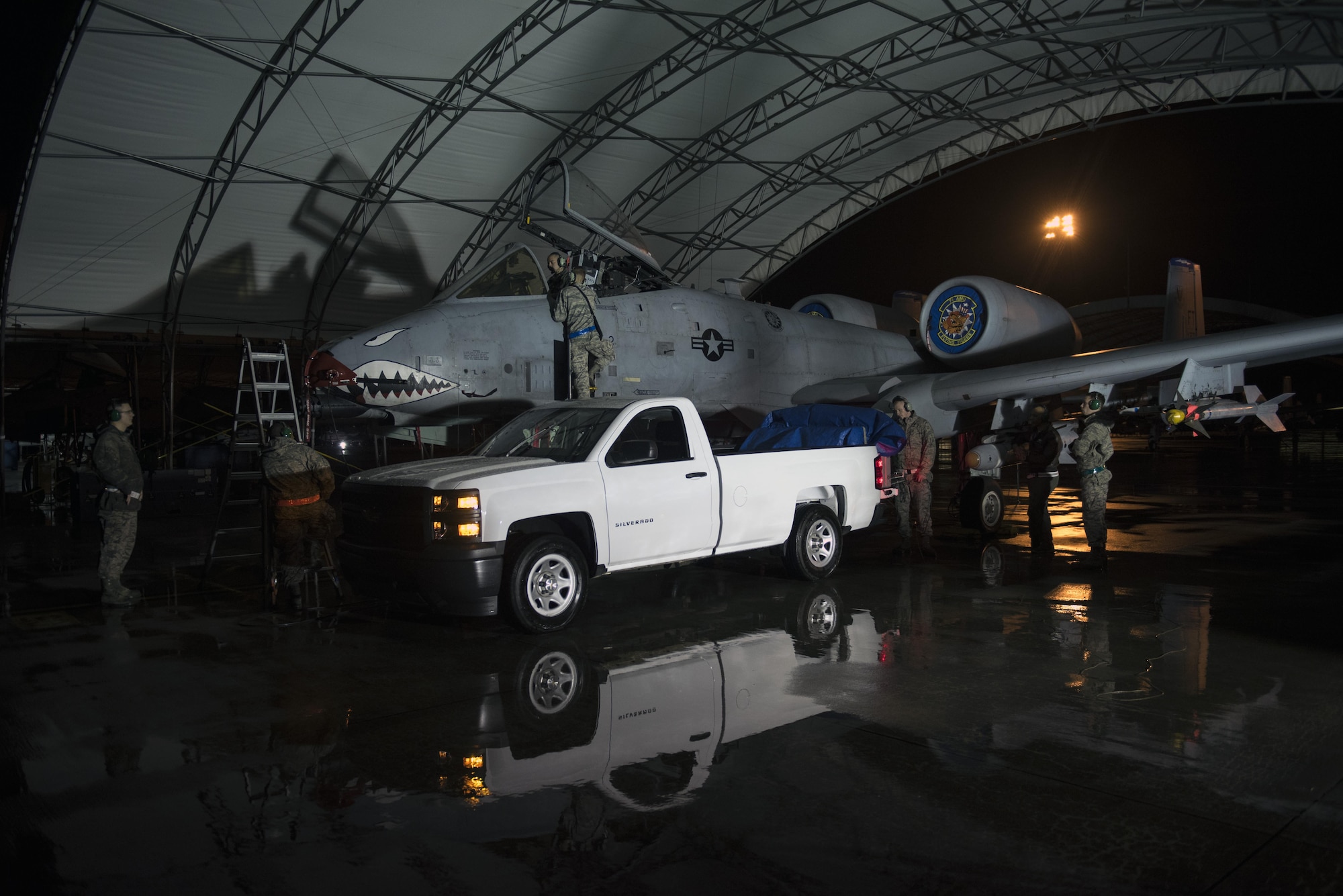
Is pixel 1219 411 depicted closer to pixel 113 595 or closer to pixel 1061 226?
pixel 113 595

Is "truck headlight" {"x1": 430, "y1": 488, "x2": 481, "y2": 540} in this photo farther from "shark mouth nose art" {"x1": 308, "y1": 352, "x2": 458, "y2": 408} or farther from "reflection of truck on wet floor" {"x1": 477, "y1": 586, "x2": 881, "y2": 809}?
"shark mouth nose art" {"x1": 308, "y1": 352, "x2": 458, "y2": 408}

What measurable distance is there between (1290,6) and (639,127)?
1518cm

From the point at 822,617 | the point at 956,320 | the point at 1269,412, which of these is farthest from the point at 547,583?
the point at 956,320

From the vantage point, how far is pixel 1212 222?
37.2 meters

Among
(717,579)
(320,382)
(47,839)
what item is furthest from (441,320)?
(47,839)

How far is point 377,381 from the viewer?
10.2m

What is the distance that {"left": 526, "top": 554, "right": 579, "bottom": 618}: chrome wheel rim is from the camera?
6.36m

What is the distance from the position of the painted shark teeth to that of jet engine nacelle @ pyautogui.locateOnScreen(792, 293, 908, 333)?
8.51m

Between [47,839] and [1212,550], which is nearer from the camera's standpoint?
[47,839]

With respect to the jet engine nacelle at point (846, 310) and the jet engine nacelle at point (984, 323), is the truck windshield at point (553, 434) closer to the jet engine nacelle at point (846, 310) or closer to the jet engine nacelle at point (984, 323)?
the jet engine nacelle at point (984, 323)

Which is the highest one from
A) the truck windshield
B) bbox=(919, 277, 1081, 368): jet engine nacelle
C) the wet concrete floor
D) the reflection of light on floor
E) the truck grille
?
bbox=(919, 277, 1081, 368): jet engine nacelle

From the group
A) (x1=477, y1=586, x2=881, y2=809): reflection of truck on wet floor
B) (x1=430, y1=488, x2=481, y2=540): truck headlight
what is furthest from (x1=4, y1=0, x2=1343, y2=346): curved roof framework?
(x1=477, y1=586, x2=881, y2=809): reflection of truck on wet floor

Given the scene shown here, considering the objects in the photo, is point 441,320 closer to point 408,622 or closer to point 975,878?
point 408,622

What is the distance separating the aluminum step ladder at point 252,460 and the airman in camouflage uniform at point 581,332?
3.02 m
